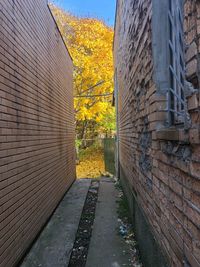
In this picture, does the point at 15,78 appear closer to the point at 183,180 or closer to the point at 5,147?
the point at 5,147

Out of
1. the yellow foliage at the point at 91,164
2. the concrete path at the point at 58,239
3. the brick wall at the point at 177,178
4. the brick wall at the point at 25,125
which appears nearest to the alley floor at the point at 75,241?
the concrete path at the point at 58,239

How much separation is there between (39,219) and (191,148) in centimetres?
467

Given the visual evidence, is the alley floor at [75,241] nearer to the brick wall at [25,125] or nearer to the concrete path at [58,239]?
the concrete path at [58,239]

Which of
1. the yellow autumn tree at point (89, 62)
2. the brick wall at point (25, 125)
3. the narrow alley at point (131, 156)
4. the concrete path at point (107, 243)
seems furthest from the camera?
the yellow autumn tree at point (89, 62)

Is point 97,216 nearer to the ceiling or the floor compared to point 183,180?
nearer to the floor

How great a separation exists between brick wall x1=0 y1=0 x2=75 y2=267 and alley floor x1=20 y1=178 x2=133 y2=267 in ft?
0.80

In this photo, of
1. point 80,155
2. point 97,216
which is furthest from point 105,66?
point 97,216

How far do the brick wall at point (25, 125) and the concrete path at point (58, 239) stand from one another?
20 centimetres

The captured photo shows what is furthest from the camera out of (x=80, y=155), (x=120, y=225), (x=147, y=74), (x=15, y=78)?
(x=80, y=155)

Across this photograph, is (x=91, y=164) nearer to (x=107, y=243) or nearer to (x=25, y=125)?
(x=107, y=243)

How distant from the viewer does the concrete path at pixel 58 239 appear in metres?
5.05

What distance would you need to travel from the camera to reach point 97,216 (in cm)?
771

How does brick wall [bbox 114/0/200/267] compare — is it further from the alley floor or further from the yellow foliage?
the yellow foliage

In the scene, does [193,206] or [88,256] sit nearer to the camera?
[193,206]
